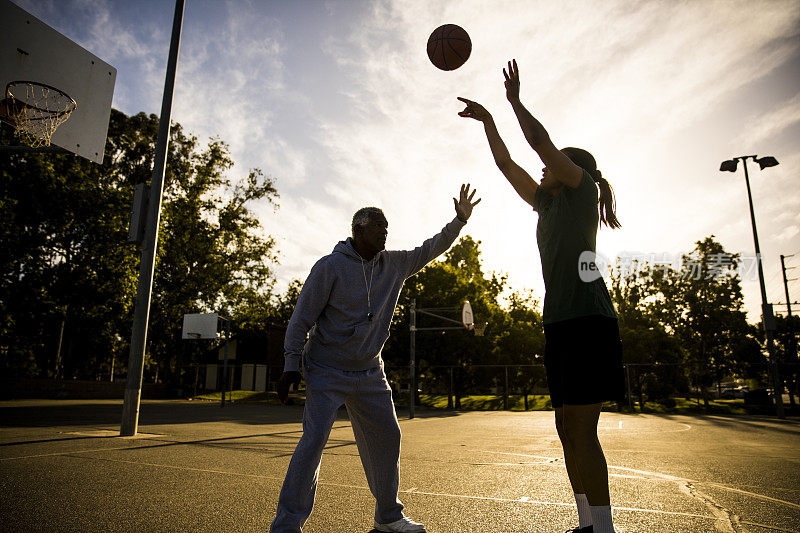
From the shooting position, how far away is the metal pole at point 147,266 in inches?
333

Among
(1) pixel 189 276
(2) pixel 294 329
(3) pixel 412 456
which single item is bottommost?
(3) pixel 412 456

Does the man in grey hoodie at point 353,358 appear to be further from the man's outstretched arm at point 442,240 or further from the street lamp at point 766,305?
the street lamp at point 766,305

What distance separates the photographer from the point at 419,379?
→ 3291cm

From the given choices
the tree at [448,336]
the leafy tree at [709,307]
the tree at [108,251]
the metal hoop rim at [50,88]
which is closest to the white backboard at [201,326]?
the tree at [108,251]

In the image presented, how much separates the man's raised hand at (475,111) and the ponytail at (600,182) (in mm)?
698

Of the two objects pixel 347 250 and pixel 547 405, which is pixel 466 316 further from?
pixel 347 250

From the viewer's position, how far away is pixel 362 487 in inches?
175

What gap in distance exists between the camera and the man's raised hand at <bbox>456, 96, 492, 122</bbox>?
3.46 metres

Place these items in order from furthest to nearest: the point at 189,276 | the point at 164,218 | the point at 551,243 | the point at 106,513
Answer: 1. the point at 189,276
2. the point at 164,218
3. the point at 106,513
4. the point at 551,243

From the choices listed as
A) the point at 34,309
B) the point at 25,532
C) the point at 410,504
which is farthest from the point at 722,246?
the point at 34,309

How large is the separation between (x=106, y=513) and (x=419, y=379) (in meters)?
30.3

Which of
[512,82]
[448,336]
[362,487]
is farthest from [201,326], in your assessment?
[512,82]

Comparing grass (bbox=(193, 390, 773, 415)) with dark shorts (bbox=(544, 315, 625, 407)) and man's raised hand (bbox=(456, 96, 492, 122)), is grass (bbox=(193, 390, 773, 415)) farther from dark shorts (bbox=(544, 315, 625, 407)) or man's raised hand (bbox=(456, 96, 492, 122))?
dark shorts (bbox=(544, 315, 625, 407))

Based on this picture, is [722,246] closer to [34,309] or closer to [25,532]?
[25,532]
